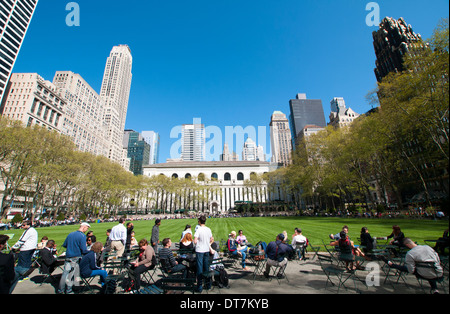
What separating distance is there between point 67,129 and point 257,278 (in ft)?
290

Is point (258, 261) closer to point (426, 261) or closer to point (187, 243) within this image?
point (187, 243)

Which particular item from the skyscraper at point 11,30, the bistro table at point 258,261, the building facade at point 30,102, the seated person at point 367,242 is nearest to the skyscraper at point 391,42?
the seated person at point 367,242

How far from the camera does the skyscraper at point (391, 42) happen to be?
57.4m

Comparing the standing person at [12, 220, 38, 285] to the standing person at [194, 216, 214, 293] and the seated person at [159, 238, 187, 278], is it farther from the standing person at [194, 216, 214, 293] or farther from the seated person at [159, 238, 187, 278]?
the standing person at [194, 216, 214, 293]

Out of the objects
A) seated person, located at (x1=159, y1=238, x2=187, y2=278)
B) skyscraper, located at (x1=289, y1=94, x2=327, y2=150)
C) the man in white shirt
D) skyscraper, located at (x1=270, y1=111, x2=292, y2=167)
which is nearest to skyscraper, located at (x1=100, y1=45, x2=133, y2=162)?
skyscraper, located at (x1=270, y1=111, x2=292, y2=167)

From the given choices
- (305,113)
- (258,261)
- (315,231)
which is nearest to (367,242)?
(258,261)

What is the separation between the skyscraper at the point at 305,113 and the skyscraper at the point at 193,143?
75867 millimetres

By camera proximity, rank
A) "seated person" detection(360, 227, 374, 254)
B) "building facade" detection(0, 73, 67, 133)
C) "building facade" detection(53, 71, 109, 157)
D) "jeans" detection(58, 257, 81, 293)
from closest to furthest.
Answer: "jeans" detection(58, 257, 81, 293), "seated person" detection(360, 227, 374, 254), "building facade" detection(0, 73, 67, 133), "building facade" detection(53, 71, 109, 157)

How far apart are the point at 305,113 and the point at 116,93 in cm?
13430

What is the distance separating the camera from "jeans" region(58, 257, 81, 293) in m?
4.70

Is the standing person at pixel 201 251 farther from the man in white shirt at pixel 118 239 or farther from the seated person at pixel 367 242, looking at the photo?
the seated person at pixel 367 242

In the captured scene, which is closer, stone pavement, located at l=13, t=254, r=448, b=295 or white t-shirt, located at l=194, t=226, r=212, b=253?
stone pavement, located at l=13, t=254, r=448, b=295

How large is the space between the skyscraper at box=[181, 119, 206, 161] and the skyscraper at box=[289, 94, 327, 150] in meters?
75.9

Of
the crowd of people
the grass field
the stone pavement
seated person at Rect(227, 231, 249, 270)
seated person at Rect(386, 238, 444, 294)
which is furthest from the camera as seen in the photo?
the grass field
